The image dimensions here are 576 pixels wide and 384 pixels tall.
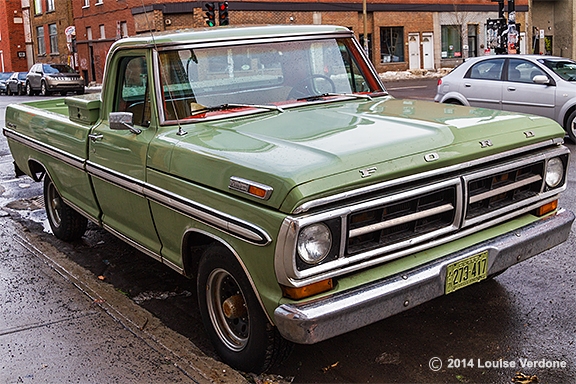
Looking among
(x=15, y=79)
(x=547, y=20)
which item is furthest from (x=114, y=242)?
(x=547, y=20)

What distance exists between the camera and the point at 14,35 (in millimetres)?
53969

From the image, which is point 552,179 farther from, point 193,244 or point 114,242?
point 114,242

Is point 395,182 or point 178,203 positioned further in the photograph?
point 178,203

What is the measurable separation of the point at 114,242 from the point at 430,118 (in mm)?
3833

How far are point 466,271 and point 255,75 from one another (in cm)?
213

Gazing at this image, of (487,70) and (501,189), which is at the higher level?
(487,70)

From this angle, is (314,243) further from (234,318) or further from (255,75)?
(255,75)

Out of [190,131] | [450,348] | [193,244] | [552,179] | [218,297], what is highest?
[190,131]

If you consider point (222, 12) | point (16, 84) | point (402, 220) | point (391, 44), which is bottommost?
point (402, 220)

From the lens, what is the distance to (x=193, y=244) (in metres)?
4.35

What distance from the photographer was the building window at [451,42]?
44.9 m

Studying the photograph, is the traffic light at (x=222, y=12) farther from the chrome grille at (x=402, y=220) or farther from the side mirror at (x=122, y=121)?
the chrome grille at (x=402, y=220)

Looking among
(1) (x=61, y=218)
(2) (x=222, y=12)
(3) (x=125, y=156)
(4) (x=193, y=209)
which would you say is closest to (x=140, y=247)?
(3) (x=125, y=156)

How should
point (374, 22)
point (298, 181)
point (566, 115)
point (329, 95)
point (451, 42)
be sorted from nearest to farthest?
point (298, 181)
point (329, 95)
point (566, 115)
point (374, 22)
point (451, 42)
